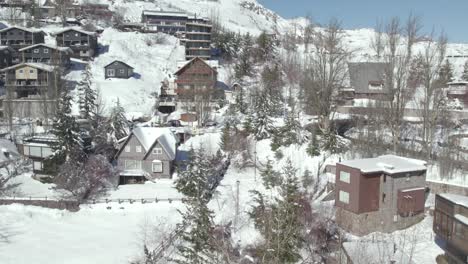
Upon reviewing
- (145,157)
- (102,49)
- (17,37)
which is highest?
(17,37)

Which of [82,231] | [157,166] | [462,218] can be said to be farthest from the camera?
[157,166]

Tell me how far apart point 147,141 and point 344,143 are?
1376 cm

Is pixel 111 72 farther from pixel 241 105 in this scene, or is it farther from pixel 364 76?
pixel 364 76

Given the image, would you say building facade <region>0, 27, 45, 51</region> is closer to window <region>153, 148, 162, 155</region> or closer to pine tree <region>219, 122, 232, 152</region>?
window <region>153, 148, 162, 155</region>

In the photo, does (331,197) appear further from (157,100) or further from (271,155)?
(157,100)

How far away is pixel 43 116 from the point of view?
39000 millimetres

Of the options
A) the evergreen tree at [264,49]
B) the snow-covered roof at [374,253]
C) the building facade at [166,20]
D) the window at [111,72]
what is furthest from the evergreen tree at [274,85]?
the building facade at [166,20]

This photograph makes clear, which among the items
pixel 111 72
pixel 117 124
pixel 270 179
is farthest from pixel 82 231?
pixel 111 72

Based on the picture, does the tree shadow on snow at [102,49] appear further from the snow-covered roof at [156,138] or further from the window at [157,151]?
the window at [157,151]

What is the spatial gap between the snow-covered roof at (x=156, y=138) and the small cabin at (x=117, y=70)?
65.2 feet

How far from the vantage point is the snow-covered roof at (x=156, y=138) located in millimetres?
28266

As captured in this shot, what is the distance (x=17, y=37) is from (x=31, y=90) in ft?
36.6

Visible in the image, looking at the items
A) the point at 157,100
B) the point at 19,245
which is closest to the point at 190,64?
the point at 157,100

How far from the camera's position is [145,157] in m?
28.2
